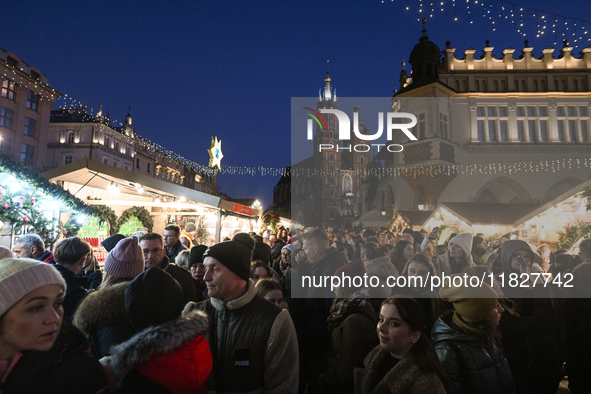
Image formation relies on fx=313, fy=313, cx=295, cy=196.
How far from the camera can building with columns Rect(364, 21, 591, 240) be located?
16.0 m

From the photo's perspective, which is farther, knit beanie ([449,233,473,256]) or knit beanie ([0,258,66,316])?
knit beanie ([449,233,473,256])

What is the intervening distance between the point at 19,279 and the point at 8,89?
40.1 m

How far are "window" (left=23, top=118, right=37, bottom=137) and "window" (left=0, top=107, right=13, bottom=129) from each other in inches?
71.6

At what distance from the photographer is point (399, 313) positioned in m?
1.87

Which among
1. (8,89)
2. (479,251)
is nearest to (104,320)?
(479,251)

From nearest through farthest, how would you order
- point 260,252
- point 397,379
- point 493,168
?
point 397,379 → point 260,252 → point 493,168

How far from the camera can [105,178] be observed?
7.95 metres

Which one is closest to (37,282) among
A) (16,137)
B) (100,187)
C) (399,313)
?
(399,313)

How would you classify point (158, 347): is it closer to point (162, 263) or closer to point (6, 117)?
point (162, 263)

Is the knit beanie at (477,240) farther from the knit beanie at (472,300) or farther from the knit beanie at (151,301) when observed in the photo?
the knit beanie at (151,301)

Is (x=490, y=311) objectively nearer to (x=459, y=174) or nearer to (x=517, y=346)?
(x=517, y=346)

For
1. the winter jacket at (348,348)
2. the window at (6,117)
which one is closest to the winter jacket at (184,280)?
the winter jacket at (348,348)

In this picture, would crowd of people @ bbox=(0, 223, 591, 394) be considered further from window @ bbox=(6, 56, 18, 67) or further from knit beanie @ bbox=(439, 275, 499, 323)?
window @ bbox=(6, 56, 18, 67)

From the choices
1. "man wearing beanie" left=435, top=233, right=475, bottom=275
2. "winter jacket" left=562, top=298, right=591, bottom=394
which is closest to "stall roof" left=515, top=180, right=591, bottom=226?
"man wearing beanie" left=435, top=233, right=475, bottom=275
